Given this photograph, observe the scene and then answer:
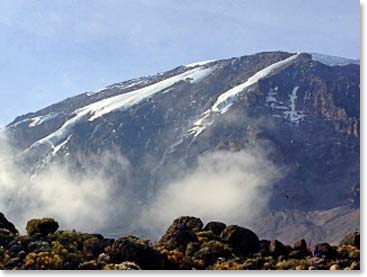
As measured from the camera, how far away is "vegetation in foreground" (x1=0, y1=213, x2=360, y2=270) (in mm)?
7477

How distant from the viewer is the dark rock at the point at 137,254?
7566 mm

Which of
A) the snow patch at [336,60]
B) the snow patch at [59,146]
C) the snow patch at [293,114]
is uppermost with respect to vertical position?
the snow patch at [336,60]

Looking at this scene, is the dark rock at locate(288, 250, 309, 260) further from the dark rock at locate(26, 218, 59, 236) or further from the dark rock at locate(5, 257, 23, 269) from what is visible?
the dark rock at locate(26, 218, 59, 236)

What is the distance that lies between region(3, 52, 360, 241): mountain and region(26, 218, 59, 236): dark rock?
44.6 meters

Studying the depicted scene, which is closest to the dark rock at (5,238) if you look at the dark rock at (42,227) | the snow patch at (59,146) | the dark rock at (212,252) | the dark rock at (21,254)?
the dark rock at (42,227)

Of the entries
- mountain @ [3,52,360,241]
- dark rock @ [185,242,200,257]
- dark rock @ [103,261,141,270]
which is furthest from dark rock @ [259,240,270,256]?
mountain @ [3,52,360,241]

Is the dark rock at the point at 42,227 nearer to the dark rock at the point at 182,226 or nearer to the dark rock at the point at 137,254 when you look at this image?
the dark rock at the point at 182,226

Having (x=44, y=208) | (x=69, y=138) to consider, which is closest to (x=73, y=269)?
(x=44, y=208)

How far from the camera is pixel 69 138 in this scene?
8075 cm

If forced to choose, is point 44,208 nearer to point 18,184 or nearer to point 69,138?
point 18,184

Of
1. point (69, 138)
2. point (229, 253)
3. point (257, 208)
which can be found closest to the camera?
point (229, 253)

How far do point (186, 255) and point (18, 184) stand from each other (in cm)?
6125

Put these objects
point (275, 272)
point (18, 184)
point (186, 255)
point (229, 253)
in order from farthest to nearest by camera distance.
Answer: point (18, 184) < point (229, 253) < point (186, 255) < point (275, 272)

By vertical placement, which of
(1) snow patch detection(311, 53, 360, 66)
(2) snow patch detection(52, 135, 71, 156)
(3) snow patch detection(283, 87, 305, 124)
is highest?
(1) snow patch detection(311, 53, 360, 66)
